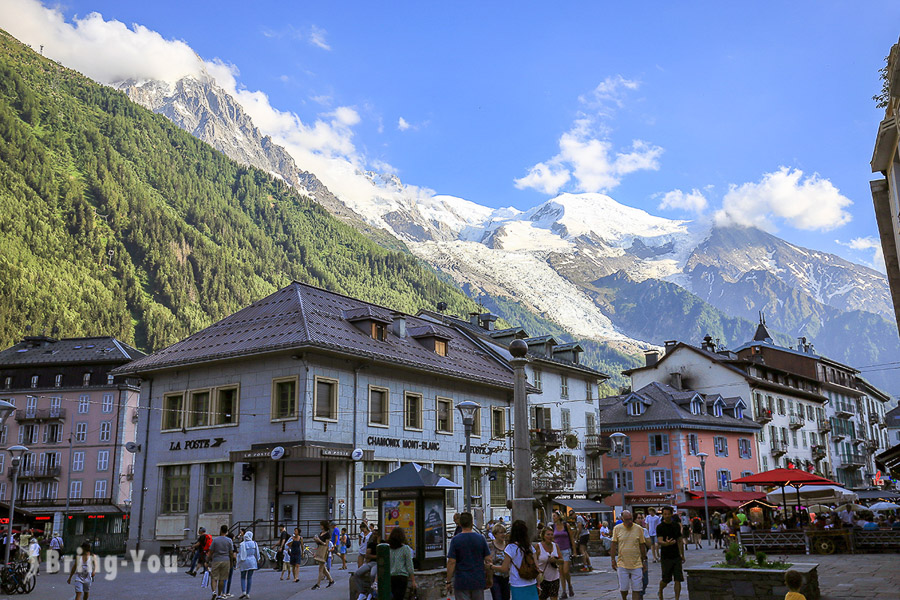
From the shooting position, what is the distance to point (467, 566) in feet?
36.8

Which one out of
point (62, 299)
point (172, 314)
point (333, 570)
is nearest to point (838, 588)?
point (333, 570)

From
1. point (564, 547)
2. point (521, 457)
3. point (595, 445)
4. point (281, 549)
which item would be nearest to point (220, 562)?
point (521, 457)

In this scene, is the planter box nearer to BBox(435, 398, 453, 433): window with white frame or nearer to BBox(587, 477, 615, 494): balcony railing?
BBox(435, 398, 453, 433): window with white frame

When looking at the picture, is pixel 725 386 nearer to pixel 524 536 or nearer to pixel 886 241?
pixel 886 241

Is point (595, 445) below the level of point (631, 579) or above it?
above

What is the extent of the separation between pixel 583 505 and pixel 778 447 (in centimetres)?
2287

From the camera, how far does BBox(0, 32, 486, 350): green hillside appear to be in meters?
119

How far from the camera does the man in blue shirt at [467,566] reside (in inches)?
439

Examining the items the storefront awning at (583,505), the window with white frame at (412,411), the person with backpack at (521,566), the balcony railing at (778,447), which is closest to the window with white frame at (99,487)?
the storefront awning at (583,505)

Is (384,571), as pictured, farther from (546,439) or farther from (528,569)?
(546,439)

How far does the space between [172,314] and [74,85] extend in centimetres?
8646

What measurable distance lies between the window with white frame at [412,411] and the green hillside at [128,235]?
7897cm

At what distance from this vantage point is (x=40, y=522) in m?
65.9

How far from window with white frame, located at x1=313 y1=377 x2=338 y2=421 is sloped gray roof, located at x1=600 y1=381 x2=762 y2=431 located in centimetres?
3058
